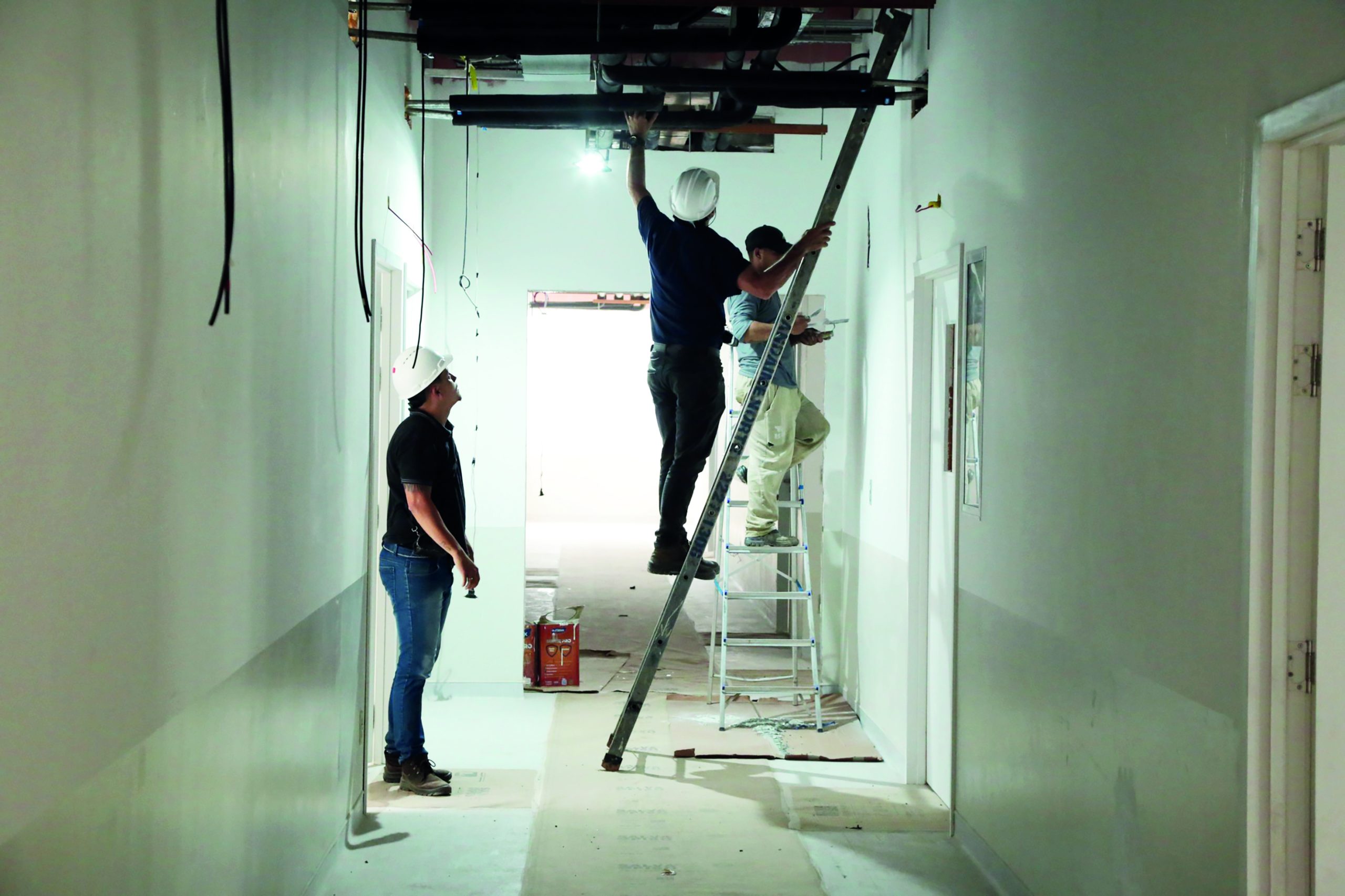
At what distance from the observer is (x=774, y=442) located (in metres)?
5.59

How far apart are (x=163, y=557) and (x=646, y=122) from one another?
268 cm

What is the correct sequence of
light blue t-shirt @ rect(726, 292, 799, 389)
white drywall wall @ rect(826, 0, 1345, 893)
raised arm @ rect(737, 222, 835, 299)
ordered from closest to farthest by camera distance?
white drywall wall @ rect(826, 0, 1345, 893)
raised arm @ rect(737, 222, 835, 299)
light blue t-shirt @ rect(726, 292, 799, 389)

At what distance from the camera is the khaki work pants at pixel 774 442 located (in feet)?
18.3

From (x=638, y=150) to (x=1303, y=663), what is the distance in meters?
2.98

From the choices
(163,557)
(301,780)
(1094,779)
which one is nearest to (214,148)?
(163,557)

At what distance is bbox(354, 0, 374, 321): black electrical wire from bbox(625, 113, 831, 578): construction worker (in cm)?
103

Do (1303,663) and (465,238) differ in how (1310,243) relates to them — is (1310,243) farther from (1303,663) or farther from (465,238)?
(465,238)

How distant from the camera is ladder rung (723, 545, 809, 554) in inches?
221

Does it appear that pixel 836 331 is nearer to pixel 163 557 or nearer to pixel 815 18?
pixel 815 18

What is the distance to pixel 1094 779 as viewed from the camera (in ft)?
9.60

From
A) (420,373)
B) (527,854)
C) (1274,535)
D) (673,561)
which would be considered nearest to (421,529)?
(420,373)

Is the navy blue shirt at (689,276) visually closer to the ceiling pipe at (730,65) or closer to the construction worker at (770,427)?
the ceiling pipe at (730,65)

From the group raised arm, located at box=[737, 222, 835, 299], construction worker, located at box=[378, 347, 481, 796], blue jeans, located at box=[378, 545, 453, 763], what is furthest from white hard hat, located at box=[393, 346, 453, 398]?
raised arm, located at box=[737, 222, 835, 299]

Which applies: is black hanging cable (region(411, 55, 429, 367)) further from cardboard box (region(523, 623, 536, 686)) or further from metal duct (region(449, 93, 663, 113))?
cardboard box (region(523, 623, 536, 686))
